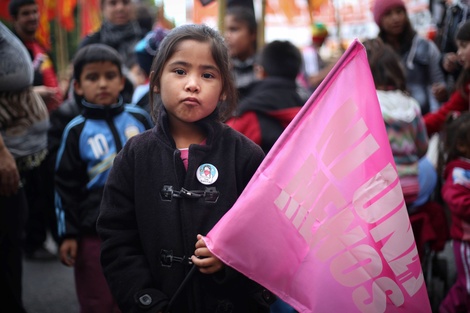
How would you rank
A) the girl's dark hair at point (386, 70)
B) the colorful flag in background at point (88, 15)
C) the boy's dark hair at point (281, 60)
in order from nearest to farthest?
the girl's dark hair at point (386, 70) < the boy's dark hair at point (281, 60) < the colorful flag in background at point (88, 15)

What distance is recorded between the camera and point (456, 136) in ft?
14.1

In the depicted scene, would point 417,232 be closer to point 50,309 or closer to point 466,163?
point 466,163

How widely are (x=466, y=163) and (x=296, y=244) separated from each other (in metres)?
2.23

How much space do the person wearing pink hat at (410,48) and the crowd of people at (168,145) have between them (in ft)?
0.04

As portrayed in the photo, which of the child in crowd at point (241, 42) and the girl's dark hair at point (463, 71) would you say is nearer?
the girl's dark hair at point (463, 71)

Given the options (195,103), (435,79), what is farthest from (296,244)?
(435,79)

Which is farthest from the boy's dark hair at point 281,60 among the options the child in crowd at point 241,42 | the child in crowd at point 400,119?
the child in crowd at point 241,42

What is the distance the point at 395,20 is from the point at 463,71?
1.21 metres

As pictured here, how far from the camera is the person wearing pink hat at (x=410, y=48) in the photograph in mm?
5770

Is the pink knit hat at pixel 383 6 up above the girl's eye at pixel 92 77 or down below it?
above

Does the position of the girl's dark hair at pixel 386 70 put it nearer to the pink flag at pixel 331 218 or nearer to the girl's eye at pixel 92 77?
the girl's eye at pixel 92 77

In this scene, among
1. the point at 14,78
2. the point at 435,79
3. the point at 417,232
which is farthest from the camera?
the point at 435,79

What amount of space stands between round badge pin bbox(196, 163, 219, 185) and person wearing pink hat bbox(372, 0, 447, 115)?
12.3 ft

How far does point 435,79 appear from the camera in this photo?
592 centimetres
